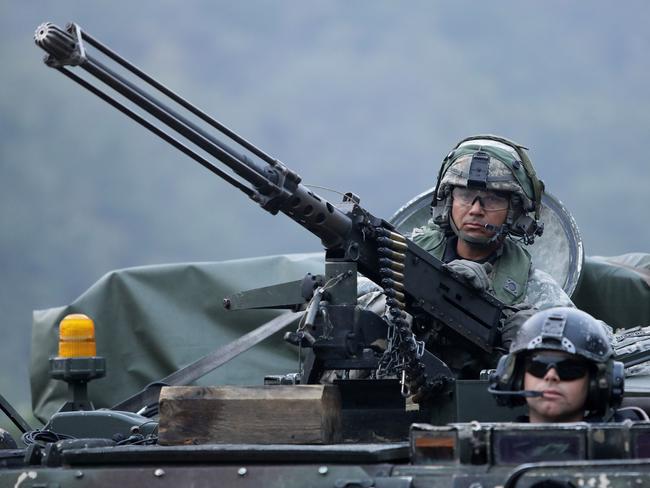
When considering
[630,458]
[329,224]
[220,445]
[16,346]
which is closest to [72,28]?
[329,224]

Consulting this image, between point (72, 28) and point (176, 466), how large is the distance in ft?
7.39

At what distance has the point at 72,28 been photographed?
7.22m

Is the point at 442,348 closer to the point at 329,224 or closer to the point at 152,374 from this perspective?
the point at 329,224

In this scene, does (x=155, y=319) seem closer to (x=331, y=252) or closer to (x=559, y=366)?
(x=331, y=252)

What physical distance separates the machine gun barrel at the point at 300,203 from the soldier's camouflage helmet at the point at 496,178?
1.08 meters

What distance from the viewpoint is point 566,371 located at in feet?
20.5

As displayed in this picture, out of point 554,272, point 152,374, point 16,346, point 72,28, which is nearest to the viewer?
point 72,28

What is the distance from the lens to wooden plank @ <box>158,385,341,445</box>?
645 cm

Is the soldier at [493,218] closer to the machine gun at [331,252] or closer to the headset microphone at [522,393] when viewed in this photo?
the machine gun at [331,252]

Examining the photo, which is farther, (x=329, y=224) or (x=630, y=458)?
(x=329, y=224)

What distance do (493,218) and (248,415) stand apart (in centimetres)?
319

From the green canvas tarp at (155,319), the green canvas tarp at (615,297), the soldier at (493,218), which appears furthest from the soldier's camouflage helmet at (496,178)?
the green canvas tarp at (155,319)

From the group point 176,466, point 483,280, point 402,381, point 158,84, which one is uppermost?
point 158,84

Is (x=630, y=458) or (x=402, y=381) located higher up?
(x=402, y=381)
